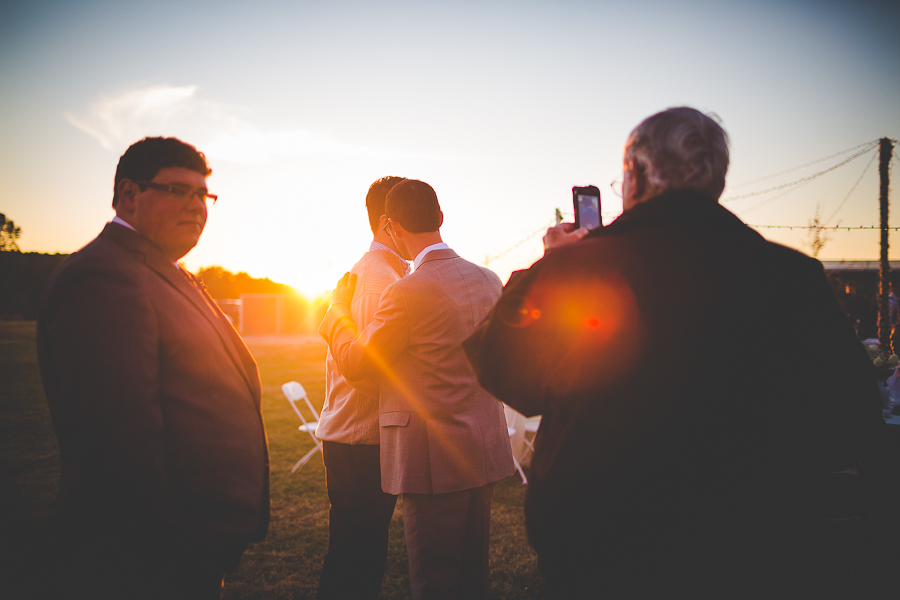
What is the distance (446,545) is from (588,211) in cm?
141

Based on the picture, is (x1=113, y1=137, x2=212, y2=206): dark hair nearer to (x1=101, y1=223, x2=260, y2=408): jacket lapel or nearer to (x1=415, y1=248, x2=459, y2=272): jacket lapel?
(x1=101, y1=223, x2=260, y2=408): jacket lapel

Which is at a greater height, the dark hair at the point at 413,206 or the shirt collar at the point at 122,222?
the dark hair at the point at 413,206

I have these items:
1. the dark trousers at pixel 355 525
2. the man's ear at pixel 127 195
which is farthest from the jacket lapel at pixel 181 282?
the dark trousers at pixel 355 525

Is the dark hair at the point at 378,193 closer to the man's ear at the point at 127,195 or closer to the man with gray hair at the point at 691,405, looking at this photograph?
the man's ear at the point at 127,195

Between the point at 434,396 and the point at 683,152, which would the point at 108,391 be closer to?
the point at 434,396

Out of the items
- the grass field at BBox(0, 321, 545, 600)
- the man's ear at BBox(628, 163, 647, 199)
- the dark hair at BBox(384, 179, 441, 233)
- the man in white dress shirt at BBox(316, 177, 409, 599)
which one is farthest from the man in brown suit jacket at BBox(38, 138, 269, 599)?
the man's ear at BBox(628, 163, 647, 199)

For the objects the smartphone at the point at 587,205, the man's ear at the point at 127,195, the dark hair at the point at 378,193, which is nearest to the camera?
the smartphone at the point at 587,205

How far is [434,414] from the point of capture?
1.90 metres

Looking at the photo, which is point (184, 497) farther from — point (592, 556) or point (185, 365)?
point (592, 556)

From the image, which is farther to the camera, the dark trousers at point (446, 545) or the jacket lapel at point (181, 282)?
the dark trousers at point (446, 545)

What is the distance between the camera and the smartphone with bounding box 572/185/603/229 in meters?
1.36

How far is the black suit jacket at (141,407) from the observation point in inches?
45.9

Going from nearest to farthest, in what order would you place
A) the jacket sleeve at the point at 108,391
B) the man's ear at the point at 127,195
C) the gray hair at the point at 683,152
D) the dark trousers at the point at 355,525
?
the gray hair at the point at 683,152 < the jacket sleeve at the point at 108,391 < the man's ear at the point at 127,195 < the dark trousers at the point at 355,525

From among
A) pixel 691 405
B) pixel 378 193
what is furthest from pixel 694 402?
pixel 378 193
